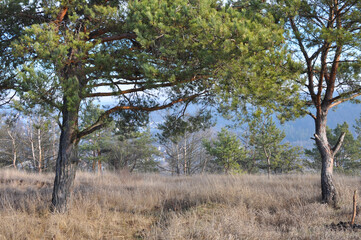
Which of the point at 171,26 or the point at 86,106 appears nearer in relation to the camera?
the point at 171,26

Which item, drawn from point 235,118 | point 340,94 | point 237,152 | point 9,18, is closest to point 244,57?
point 235,118

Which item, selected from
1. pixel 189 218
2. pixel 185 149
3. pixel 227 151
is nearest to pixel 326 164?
pixel 189 218

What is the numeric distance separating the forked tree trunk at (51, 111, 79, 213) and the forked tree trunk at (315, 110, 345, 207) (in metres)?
5.70

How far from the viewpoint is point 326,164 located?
243 inches

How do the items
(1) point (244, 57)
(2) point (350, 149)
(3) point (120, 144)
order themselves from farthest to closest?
(2) point (350, 149) < (3) point (120, 144) < (1) point (244, 57)

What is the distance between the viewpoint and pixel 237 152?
63.4 ft

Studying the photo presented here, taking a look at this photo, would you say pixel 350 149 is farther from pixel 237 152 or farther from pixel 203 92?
pixel 203 92

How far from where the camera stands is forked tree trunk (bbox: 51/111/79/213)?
17.8ft

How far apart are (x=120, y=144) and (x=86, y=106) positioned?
18041 millimetres

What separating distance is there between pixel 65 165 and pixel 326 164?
600 cm

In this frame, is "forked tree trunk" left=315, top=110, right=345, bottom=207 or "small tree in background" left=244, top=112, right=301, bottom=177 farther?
"small tree in background" left=244, top=112, right=301, bottom=177

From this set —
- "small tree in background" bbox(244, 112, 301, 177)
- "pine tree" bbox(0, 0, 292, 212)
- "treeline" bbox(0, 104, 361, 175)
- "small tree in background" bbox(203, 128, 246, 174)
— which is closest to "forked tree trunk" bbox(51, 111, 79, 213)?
"pine tree" bbox(0, 0, 292, 212)

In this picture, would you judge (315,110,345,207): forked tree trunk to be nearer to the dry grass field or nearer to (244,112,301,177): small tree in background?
the dry grass field

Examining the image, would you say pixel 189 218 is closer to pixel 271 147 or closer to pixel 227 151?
pixel 227 151
